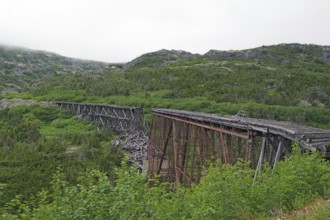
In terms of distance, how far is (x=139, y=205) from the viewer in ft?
23.1

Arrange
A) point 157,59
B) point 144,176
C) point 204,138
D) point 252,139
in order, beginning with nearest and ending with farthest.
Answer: point 144,176
point 252,139
point 204,138
point 157,59

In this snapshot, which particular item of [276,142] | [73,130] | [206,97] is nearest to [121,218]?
[276,142]

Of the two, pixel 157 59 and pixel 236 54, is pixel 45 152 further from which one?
pixel 157 59

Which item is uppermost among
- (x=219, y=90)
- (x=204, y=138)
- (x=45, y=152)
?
(x=219, y=90)

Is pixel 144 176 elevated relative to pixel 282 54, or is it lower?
lower

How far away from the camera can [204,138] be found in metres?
16.2

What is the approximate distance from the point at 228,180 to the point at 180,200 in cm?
111

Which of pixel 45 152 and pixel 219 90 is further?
pixel 219 90

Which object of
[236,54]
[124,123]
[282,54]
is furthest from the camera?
[282,54]

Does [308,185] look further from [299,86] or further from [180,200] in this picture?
[299,86]

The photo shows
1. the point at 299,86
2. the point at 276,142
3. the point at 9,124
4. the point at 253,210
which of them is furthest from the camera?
the point at 299,86

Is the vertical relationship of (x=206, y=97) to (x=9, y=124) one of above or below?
above

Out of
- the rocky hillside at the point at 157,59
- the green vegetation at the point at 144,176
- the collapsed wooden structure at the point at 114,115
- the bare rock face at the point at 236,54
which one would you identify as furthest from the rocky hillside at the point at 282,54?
the collapsed wooden structure at the point at 114,115

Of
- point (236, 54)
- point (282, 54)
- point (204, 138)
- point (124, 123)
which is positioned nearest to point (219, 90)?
point (124, 123)
